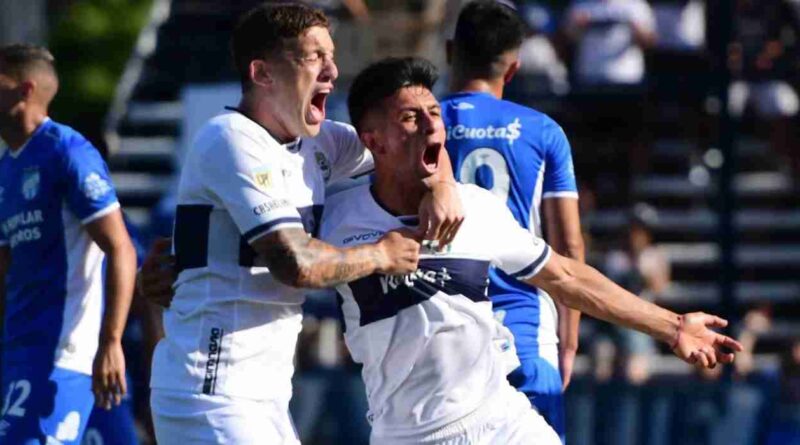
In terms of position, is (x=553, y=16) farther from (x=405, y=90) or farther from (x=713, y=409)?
(x=405, y=90)

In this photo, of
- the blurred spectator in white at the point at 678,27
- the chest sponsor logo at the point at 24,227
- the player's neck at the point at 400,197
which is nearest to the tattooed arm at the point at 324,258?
the player's neck at the point at 400,197

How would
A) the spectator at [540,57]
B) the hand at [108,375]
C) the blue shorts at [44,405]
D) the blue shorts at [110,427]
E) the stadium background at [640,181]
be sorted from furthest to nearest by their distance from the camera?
the spectator at [540,57], the stadium background at [640,181], the blue shorts at [110,427], the hand at [108,375], the blue shorts at [44,405]

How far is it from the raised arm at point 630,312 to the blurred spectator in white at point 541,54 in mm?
8472

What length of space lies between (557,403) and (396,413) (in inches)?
60.8

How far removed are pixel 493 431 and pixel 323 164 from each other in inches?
42.8

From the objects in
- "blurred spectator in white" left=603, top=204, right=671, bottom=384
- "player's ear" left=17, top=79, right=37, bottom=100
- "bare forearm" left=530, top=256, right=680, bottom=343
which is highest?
"player's ear" left=17, top=79, right=37, bottom=100

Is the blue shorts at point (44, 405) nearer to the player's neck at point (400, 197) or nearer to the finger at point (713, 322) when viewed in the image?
the player's neck at point (400, 197)

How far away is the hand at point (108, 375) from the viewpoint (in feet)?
23.5

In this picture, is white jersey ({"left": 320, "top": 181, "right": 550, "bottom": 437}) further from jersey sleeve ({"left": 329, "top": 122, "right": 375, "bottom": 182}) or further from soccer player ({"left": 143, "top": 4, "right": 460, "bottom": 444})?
jersey sleeve ({"left": 329, "top": 122, "right": 375, "bottom": 182})

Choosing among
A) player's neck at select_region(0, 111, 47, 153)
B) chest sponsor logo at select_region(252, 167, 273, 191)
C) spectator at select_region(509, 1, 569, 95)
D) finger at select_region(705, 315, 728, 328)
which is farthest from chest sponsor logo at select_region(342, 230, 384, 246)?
spectator at select_region(509, 1, 569, 95)

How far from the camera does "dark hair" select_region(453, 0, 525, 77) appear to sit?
709 cm

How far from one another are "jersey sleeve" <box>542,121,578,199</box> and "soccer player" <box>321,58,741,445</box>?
3.98 ft

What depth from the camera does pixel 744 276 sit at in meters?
15.9

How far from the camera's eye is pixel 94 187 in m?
7.23
